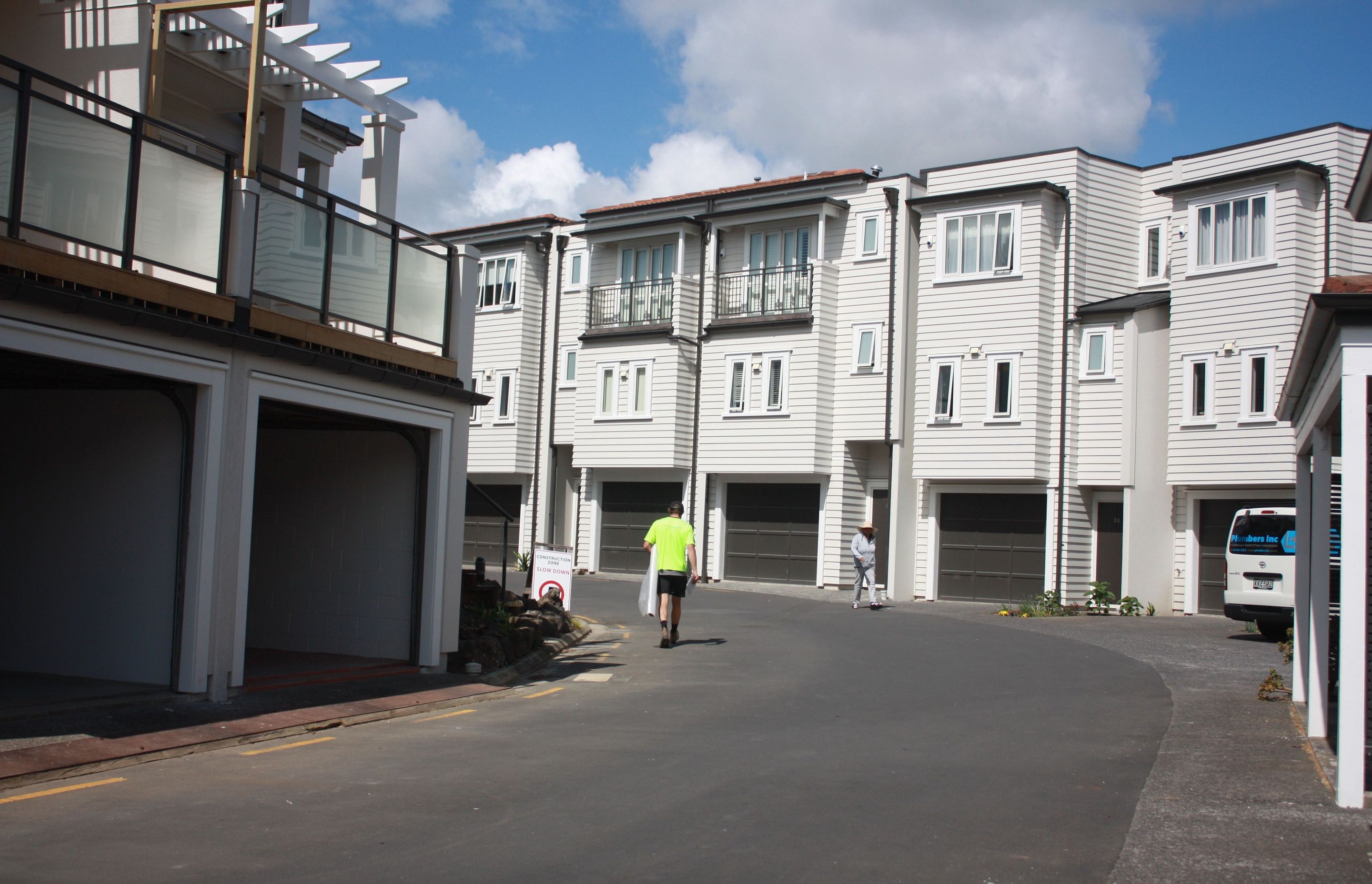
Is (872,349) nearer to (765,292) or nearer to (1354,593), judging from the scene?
(765,292)

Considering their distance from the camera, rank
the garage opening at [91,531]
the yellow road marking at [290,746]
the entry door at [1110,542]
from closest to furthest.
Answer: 1. the yellow road marking at [290,746]
2. the garage opening at [91,531]
3. the entry door at [1110,542]

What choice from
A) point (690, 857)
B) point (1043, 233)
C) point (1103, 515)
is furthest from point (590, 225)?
point (690, 857)

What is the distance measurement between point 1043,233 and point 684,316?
10146mm

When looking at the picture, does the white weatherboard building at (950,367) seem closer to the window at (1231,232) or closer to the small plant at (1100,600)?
the window at (1231,232)

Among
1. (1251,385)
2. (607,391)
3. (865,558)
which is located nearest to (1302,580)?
(865,558)

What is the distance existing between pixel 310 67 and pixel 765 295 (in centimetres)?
2135

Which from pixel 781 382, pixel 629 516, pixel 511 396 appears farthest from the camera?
pixel 511 396

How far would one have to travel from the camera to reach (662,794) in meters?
7.71

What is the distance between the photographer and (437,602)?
43.3 feet

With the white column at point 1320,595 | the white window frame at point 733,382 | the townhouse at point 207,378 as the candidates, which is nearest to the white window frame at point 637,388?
the white window frame at point 733,382

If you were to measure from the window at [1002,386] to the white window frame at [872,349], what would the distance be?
2978 mm

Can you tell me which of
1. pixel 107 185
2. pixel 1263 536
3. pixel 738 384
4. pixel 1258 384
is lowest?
pixel 1263 536

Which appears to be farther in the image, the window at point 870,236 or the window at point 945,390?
the window at point 870,236

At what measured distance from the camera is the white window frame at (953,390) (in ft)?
97.5
